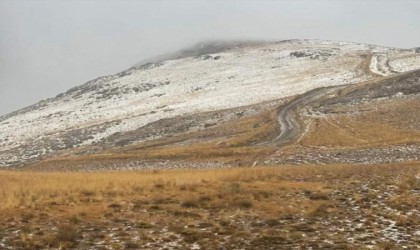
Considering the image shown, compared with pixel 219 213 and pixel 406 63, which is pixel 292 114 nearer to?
pixel 406 63

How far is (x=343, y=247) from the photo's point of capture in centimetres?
1369

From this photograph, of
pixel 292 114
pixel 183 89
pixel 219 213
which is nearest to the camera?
pixel 219 213

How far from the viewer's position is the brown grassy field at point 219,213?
14.6 meters

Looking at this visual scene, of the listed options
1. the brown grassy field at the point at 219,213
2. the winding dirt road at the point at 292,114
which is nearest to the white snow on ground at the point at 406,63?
the winding dirt road at the point at 292,114

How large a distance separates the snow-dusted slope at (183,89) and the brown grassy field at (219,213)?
179 ft

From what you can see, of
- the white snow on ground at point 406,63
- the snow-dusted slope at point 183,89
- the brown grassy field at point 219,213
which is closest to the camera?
the brown grassy field at point 219,213

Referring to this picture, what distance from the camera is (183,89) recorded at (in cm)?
11956

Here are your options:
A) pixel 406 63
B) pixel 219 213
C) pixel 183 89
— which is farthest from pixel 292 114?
pixel 219 213

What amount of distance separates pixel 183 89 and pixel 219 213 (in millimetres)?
101993

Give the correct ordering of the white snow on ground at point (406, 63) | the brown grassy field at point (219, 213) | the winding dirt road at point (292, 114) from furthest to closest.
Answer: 1. the white snow on ground at point (406, 63)
2. the winding dirt road at point (292, 114)
3. the brown grassy field at point (219, 213)

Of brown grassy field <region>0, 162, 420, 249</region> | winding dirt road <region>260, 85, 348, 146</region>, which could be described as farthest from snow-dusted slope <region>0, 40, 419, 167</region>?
brown grassy field <region>0, 162, 420, 249</region>

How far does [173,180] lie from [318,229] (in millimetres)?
13367

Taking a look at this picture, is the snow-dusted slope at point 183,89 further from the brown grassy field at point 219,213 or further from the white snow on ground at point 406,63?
the brown grassy field at point 219,213

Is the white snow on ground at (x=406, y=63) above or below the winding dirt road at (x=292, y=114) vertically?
above
